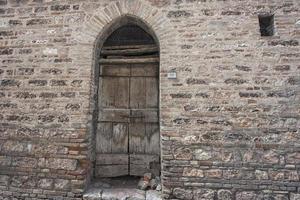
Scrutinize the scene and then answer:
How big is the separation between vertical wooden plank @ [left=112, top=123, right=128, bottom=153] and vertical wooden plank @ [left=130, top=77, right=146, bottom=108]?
396 mm

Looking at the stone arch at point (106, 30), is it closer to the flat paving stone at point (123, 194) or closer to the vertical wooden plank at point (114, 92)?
the vertical wooden plank at point (114, 92)

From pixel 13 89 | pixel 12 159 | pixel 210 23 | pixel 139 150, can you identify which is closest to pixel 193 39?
pixel 210 23

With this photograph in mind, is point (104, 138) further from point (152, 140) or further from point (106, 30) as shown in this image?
point (106, 30)

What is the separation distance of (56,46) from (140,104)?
163cm

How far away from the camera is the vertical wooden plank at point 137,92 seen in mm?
3881

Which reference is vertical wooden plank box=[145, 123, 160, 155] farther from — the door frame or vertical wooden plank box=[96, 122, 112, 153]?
vertical wooden plank box=[96, 122, 112, 153]

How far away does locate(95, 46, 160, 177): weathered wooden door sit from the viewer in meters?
3.81

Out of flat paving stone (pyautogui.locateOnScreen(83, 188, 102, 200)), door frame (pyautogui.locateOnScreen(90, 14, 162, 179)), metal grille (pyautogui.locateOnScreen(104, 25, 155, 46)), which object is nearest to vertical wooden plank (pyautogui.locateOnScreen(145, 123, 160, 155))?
door frame (pyautogui.locateOnScreen(90, 14, 162, 179))

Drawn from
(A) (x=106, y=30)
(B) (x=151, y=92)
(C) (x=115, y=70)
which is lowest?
(B) (x=151, y=92)

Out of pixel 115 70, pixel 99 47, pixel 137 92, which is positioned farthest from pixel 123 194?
pixel 99 47

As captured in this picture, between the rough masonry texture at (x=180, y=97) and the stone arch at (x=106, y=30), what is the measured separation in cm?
2

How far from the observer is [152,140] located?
382 centimetres

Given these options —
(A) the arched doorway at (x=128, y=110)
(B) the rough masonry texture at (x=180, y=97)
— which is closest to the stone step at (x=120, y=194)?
(B) the rough masonry texture at (x=180, y=97)

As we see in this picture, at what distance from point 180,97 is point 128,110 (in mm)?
920
